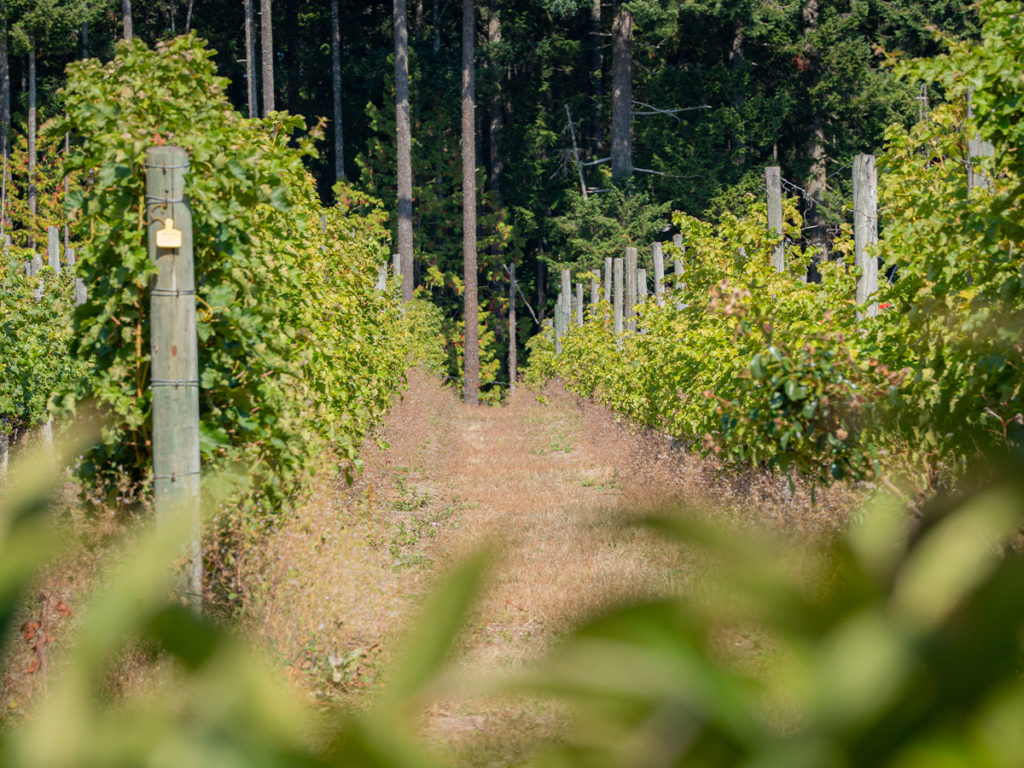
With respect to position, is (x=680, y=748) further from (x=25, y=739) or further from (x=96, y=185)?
(x=96, y=185)

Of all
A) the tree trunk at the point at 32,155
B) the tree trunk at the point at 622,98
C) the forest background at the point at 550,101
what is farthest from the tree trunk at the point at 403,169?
the tree trunk at the point at 32,155

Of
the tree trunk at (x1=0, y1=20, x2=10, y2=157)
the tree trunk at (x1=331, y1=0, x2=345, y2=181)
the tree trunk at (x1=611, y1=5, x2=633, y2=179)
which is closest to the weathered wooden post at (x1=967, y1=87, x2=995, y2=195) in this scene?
the tree trunk at (x1=611, y1=5, x2=633, y2=179)

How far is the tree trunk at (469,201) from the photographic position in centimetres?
2730

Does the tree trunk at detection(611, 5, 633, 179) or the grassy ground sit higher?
the tree trunk at detection(611, 5, 633, 179)

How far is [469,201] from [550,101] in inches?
505

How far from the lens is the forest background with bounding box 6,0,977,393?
3011 cm

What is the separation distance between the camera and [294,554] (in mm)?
5441

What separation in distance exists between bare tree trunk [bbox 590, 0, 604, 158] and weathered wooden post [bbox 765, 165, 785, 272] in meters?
26.9

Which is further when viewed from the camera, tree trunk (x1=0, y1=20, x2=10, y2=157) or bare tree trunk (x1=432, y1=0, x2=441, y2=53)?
bare tree trunk (x1=432, y1=0, x2=441, y2=53)

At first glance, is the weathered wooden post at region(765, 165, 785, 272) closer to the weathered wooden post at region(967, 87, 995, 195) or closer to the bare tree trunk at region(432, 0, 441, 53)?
the weathered wooden post at region(967, 87, 995, 195)

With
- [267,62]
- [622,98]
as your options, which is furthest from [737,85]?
[267,62]

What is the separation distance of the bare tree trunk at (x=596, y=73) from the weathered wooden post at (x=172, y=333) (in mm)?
32237

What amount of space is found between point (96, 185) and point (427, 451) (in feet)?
32.6

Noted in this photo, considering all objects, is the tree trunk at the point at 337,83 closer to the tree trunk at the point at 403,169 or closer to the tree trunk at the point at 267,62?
the tree trunk at the point at 267,62
